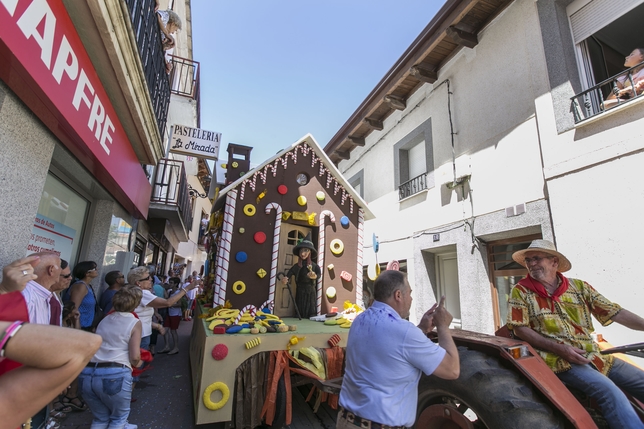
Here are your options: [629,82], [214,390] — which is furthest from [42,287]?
[629,82]

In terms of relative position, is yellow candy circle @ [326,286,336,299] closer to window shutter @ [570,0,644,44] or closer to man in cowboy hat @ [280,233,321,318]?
man in cowboy hat @ [280,233,321,318]

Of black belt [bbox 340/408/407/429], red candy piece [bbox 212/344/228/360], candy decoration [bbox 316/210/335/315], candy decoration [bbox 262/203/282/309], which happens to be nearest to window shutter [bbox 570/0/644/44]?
candy decoration [bbox 316/210/335/315]

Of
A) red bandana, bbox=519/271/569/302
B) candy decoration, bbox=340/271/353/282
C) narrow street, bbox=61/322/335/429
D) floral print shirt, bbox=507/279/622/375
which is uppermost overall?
candy decoration, bbox=340/271/353/282

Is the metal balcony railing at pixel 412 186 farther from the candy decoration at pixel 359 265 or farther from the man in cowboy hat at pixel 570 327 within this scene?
the man in cowboy hat at pixel 570 327

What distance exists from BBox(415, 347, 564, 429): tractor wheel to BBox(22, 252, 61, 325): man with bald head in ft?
9.87

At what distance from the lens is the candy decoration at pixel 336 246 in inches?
250

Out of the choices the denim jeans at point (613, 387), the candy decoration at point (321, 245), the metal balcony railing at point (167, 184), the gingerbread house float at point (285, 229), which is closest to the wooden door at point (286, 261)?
the gingerbread house float at point (285, 229)

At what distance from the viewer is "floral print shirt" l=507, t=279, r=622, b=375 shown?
2432mm

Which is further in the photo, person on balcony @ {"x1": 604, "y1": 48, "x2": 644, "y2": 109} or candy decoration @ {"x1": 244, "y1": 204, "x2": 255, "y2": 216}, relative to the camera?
candy decoration @ {"x1": 244, "y1": 204, "x2": 255, "y2": 216}

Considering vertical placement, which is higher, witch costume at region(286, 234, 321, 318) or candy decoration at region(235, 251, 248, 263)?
candy decoration at region(235, 251, 248, 263)

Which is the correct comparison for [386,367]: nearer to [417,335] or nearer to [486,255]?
[417,335]

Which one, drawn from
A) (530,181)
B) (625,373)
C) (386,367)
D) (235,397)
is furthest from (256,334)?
(530,181)

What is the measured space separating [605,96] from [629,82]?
3.02 feet

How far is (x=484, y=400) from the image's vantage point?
2076mm
